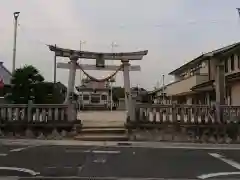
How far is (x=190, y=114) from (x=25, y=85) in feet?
34.0

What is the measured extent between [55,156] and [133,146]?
523cm

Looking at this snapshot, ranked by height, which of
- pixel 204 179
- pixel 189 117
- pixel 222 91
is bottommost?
pixel 204 179

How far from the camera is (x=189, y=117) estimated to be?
837 inches

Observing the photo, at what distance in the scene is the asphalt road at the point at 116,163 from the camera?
11.0 metres

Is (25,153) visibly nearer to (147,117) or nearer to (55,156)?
(55,156)

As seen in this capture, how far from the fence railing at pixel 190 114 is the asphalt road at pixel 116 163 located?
4064 millimetres

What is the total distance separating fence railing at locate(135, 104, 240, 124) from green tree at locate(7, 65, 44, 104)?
789 centimetres

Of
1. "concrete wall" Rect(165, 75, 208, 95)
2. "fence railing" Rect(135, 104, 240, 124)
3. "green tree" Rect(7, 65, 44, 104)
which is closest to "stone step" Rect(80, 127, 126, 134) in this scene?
"fence railing" Rect(135, 104, 240, 124)

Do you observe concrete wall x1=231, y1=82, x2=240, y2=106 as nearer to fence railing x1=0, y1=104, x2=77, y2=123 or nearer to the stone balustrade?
the stone balustrade

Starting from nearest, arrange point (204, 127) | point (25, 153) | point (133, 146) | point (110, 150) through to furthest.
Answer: point (25, 153)
point (110, 150)
point (133, 146)
point (204, 127)

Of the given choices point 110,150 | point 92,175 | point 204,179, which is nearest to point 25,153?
point 110,150

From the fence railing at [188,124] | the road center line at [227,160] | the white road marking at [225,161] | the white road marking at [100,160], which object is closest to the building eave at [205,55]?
the fence railing at [188,124]

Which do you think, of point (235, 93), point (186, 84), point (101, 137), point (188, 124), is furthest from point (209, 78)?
point (101, 137)

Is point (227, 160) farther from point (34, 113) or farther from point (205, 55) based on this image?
point (205, 55)
